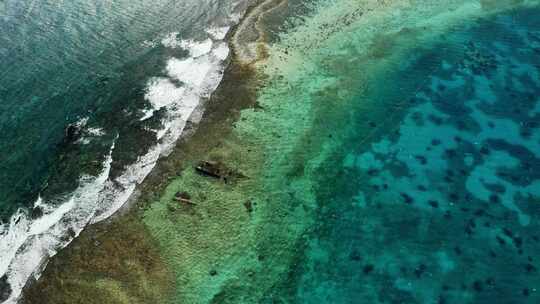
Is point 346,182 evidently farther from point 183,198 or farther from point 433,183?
point 183,198

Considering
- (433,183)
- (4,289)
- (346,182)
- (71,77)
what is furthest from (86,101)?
(433,183)

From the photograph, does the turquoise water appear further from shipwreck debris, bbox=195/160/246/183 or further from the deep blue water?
the deep blue water

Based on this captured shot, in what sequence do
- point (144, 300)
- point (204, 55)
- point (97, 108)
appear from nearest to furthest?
point (144, 300) < point (97, 108) < point (204, 55)

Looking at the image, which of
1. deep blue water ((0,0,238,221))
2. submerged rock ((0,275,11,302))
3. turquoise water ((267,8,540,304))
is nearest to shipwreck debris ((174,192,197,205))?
deep blue water ((0,0,238,221))

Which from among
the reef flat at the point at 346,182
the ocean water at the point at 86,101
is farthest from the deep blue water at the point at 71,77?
the reef flat at the point at 346,182

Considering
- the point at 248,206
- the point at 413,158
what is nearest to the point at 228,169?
the point at 248,206

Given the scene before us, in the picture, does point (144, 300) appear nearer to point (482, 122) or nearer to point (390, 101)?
point (390, 101)

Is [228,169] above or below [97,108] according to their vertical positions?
below

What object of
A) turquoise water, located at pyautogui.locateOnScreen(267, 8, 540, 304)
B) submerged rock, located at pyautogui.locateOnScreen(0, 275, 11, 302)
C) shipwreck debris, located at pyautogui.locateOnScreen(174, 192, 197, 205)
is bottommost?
turquoise water, located at pyautogui.locateOnScreen(267, 8, 540, 304)
